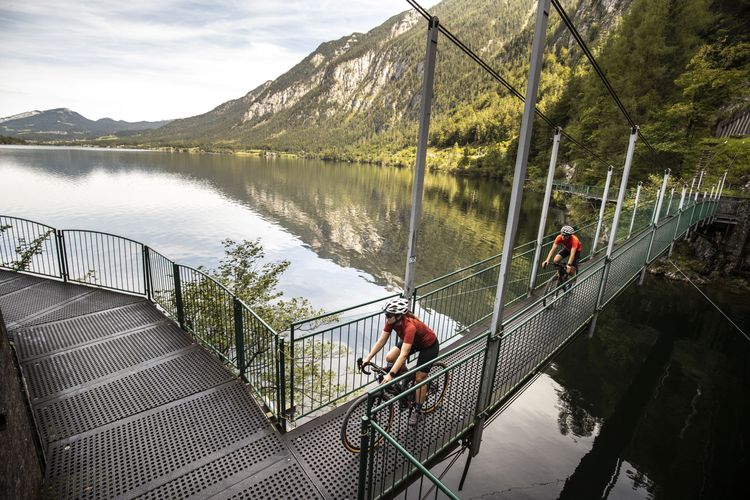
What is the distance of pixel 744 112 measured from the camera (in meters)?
27.0

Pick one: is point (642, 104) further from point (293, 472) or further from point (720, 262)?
point (293, 472)

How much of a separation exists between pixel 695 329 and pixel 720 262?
7159mm

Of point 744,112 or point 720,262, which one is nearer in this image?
point 720,262

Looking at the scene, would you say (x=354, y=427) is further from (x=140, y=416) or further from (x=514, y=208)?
(x=514, y=208)

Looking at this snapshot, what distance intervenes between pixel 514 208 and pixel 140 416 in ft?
16.6

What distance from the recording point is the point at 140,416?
14.8 feet

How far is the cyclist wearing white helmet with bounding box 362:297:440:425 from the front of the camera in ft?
14.2

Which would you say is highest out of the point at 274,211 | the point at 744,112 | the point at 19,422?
the point at 744,112

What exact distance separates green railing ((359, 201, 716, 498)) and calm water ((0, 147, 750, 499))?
3116mm

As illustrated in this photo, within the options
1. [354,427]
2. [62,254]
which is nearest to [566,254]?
[354,427]

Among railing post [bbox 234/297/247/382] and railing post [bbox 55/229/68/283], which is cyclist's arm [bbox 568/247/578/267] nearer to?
railing post [bbox 234/297/247/382]

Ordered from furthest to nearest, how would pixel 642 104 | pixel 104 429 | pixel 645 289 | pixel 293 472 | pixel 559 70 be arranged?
pixel 559 70
pixel 642 104
pixel 645 289
pixel 104 429
pixel 293 472

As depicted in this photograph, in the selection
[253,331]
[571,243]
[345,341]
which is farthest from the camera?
[345,341]

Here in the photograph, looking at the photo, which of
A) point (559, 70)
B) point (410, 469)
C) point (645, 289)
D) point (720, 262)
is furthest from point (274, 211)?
point (559, 70)
